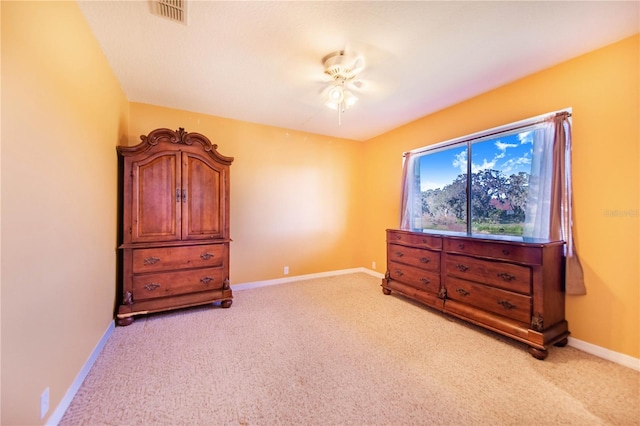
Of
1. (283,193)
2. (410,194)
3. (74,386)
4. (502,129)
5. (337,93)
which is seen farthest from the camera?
(283,193)

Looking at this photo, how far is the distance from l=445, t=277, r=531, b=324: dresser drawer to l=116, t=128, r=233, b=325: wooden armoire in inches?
104

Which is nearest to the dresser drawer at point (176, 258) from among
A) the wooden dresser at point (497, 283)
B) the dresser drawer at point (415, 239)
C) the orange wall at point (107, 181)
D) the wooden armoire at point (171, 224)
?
the wooden armoire at point (171, 224)

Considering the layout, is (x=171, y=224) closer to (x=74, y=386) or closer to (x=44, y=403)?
(x=74, y=386)

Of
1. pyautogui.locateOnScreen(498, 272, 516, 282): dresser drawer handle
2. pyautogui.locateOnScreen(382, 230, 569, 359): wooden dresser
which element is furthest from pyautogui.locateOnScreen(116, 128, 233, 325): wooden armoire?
pyautogui.locateOnScreen(498, 272, 516, 282): dresser drawer handle

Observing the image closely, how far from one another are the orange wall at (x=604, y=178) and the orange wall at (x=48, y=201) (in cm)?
376

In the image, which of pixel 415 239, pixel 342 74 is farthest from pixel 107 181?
pixel 415 239

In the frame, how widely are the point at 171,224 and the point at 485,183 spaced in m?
3.72

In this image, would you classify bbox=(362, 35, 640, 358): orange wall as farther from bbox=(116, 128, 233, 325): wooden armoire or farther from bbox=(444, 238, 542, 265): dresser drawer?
bbox=(116, 128, 233, 325): wooden armoire

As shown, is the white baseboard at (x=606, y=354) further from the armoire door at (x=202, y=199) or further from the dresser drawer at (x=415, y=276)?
the armoire door at (x=202, y=199)

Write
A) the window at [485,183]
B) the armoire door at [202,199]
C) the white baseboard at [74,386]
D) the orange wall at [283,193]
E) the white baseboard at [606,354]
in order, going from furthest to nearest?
the orange wall at [283,193] < the armoire door at [202,199] < the window at [485,183] < the white baseboard at [606,354] < the white baseboard at [74,386]

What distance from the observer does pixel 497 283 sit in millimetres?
2391

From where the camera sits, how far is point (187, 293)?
2.93 metres

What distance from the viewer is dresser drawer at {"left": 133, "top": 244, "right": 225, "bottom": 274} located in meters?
2.72

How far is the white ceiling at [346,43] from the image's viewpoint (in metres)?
1.73
